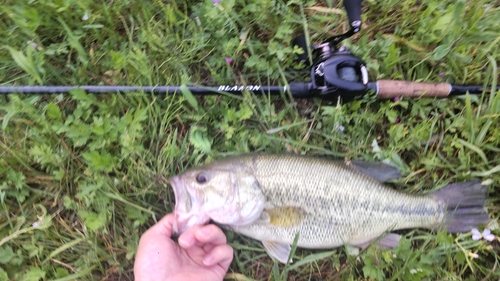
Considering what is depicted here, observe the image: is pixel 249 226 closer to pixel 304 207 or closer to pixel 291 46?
pixel 304 207

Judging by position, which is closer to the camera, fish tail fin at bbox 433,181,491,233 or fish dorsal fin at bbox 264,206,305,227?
fish dorsal fin at bbox 264,206,305,227

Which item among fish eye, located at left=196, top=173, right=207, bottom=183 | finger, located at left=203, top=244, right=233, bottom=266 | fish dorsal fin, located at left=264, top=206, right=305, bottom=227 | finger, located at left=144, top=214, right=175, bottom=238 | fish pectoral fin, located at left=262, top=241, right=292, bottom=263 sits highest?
fish eye, located at left=196, top=173, right=207, bottom=183

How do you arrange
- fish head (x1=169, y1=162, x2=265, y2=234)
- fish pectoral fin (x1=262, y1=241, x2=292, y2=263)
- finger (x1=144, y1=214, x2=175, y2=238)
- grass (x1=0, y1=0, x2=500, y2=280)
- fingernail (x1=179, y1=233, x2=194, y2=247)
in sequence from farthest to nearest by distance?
grass (x1=0, y1=0, x2=500, y2=280)
fish pectoral fin (x1=262, y1=241, x2=292, y2=263)
finger (x1=144, y1=214, x2=175, y2=238)
fish head (x1=169, y1=162, x2=265, y2=234)
fingernail (x1=179, y1=233, x2=194, y2=247)

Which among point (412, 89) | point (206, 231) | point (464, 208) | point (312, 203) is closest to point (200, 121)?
point (206, 231)

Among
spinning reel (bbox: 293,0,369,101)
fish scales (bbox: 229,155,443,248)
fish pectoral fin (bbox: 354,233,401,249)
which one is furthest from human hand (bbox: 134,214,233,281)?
spinning reel (bbox: 293,0,369,101)

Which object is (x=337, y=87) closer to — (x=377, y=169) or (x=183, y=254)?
A: (x=377, y=169)

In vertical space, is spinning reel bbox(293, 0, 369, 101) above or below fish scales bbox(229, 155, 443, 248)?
above

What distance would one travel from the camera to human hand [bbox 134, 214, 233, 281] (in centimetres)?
243

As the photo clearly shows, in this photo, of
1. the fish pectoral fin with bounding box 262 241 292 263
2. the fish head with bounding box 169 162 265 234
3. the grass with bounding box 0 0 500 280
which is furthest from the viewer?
the grass with bounding box 0 0 500 280

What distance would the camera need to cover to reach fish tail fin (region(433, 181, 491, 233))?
Answer: 2740mm

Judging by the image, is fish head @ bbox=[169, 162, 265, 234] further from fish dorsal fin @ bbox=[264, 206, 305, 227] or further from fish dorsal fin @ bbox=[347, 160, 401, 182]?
fish dorsal fin @ bbox=[347, 160, 401, 182]

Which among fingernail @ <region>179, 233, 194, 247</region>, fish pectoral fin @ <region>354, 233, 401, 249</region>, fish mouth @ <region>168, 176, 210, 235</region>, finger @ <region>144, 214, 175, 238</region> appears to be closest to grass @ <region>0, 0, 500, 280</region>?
fish pectoral fin @ <region>354, 233, 401, 249</region>

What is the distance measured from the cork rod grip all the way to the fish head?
43.5 inches

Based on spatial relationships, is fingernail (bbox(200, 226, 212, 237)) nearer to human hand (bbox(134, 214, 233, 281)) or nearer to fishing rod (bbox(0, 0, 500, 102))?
human hand (bbox(134, 214, 233, 281))
